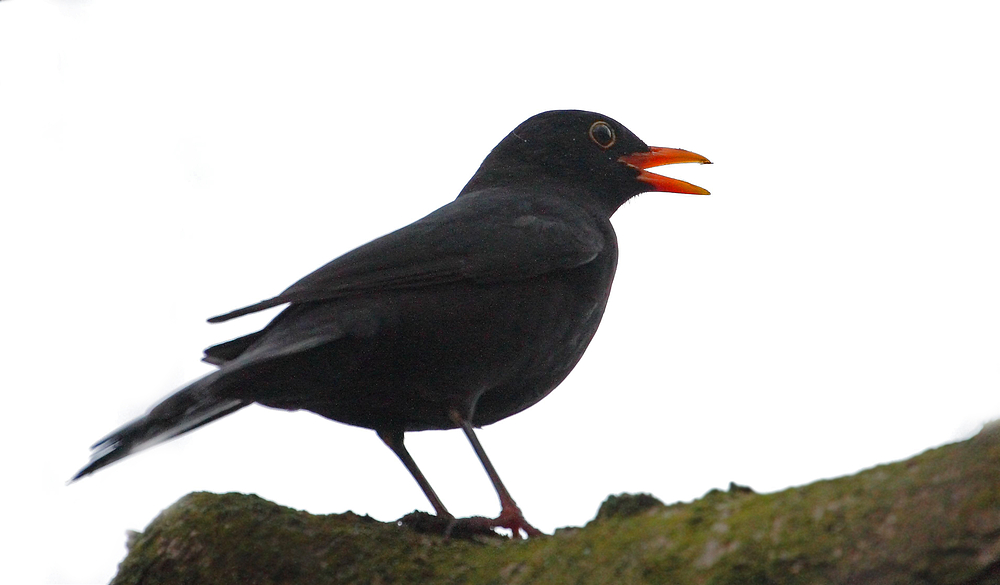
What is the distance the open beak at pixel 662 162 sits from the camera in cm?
643

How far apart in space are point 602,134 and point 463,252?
85.3 inches

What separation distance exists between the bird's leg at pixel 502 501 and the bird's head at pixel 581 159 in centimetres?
216

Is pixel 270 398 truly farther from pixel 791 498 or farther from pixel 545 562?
pixel 791 498

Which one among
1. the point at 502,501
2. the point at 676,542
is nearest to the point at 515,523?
the point at 502,501

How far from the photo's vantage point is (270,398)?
4.29 m

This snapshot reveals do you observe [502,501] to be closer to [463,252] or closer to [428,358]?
[428,358]

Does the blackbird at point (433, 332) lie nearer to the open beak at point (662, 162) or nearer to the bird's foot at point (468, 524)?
the bird's foot at point (468, 524)

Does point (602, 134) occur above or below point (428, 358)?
above

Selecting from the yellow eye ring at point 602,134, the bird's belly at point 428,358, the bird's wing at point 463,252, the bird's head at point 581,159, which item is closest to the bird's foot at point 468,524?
the bird's belly at point 428,358

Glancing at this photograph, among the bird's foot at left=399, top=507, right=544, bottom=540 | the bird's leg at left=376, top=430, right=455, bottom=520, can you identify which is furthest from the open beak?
the bird's foot at left=399, top=507, right=544, bottom=540

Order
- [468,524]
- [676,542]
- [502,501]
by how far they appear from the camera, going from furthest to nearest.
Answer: [502,501] → [468,524] → [676,542]

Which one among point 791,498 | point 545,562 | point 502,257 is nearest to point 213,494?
point 545,562

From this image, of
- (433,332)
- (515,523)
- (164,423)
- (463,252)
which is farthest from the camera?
(463,252)

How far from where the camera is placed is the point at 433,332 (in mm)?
4465
